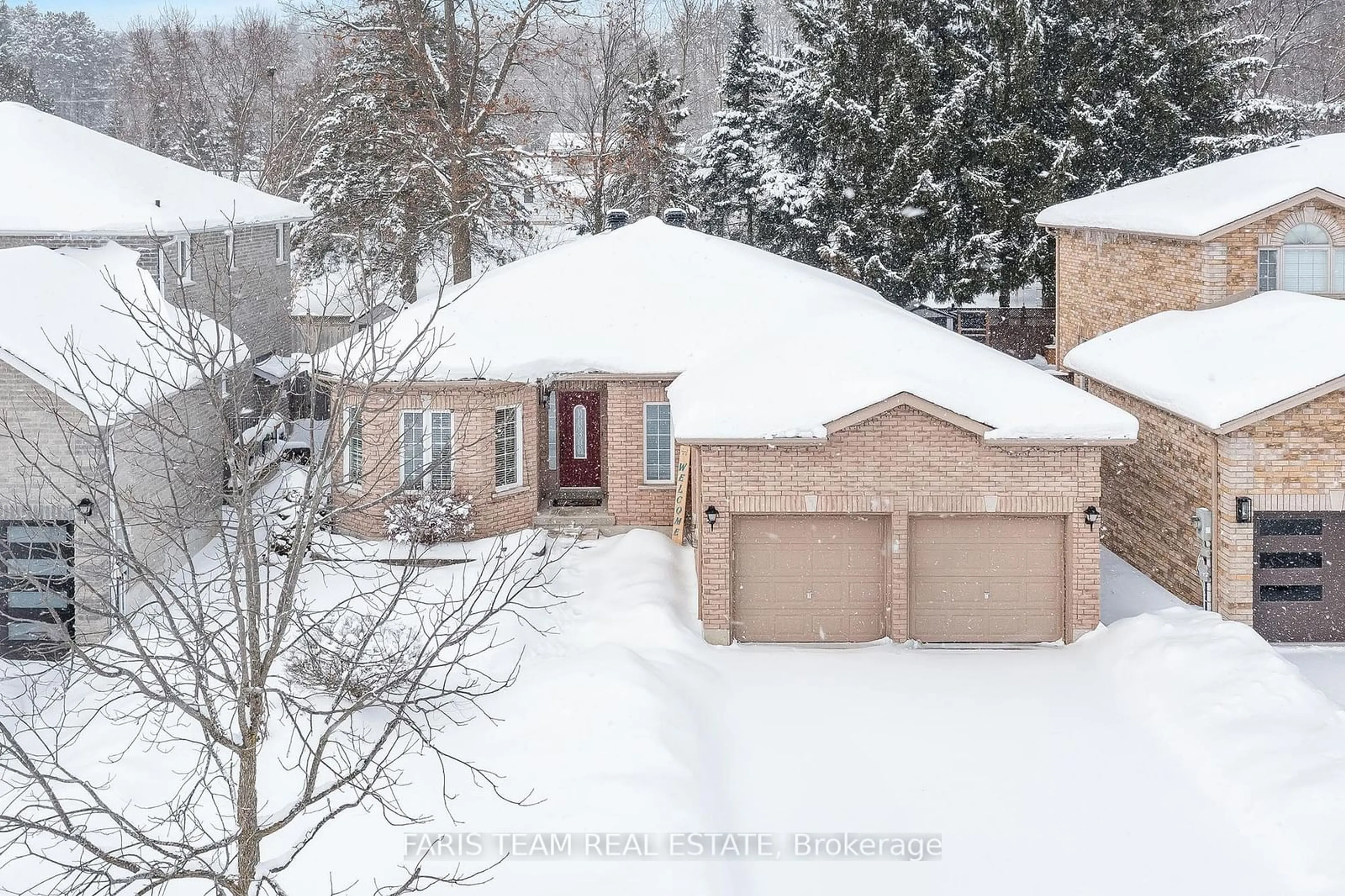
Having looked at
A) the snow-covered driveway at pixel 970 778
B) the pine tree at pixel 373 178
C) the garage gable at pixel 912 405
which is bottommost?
the snow-covered driveway at pixel 970 778

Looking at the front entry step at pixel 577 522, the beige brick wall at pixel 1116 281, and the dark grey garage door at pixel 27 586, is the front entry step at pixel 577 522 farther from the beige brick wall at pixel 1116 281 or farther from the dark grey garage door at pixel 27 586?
the beige brick wall at pixel 1116 281

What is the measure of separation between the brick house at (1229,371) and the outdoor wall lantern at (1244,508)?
0.9 inches

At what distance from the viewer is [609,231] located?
26.4 meters

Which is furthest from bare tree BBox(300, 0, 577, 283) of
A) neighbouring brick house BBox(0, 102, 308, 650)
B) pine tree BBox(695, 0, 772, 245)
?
pine tree BBox(695, 0, 772, 245)

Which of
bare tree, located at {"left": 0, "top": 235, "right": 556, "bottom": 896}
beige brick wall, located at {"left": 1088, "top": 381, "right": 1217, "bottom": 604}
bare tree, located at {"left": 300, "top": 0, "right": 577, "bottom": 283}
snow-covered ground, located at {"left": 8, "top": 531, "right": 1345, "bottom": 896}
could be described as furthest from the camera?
bare tree, located at {"left": 300, "top": 0, "right": 577, "bottom": 283}

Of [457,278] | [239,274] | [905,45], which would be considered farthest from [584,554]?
[905,45]

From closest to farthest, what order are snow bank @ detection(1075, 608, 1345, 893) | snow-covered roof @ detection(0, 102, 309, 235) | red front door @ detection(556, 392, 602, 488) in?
1. snow bank @ detection(1075, 608, 1345, 893)
2. red front door @ detection(556, 392, 602, 488)
3. snow-covered roof @ detection(0, 102, 309, 235)

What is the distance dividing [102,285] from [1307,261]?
21.2 meters

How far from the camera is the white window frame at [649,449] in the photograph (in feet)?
72.2

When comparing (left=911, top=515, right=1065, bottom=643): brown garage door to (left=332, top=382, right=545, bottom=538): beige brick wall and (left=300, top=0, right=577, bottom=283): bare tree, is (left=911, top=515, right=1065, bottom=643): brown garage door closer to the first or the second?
(left=332, top=382, right=545, bottom=538): beige brick wall

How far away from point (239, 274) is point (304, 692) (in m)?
16.8

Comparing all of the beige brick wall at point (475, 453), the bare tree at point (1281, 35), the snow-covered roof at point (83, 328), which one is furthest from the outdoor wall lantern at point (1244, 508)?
the bare tree at point (1281, 35)

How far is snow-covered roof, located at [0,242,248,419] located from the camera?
57.5 ft

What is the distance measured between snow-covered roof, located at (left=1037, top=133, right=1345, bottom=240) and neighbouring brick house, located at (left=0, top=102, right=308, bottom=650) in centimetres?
1594
